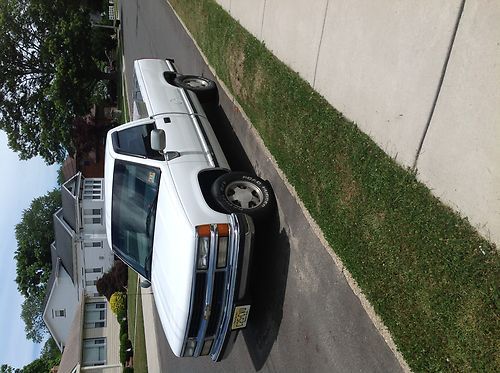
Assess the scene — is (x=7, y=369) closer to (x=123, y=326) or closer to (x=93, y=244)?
(x=93, y=244)

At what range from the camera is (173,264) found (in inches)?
233

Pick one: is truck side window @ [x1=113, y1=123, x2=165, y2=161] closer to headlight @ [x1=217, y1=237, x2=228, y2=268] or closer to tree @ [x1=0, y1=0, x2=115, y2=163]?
headlight @ [x1=217, y1=237, x2=228, y2=268]

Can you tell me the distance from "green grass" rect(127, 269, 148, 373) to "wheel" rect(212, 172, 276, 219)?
34.1ft

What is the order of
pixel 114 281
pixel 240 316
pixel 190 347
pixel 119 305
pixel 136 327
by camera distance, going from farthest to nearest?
pixel 114 281
pixel 119 305
pixel 136 327
pixel 190 347
pixel 240 316

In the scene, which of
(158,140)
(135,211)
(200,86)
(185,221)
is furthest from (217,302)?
(200,86)

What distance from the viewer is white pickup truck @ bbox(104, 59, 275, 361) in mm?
5715

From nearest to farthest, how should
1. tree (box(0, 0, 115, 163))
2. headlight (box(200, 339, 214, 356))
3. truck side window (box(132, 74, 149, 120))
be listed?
headlight (box(200, 339, 214, 356))
truck side window (box(132, 74, 149, 120))
tree (box(0, 0, 115, 163))

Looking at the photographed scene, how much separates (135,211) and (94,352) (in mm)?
20530

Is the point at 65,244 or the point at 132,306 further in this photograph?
the point at 65,244

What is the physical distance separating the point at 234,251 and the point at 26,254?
53.3 metres

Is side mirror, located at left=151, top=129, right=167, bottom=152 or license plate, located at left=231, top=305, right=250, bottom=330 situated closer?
license plate, located at left=231, top=305, right=250, bottom=330

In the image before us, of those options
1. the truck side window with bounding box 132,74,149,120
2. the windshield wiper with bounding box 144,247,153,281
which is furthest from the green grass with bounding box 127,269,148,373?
the truck side window with bounding box 132,74,149,120

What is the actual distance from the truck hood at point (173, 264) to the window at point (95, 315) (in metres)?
21.5

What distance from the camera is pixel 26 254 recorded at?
5172 centimetres
